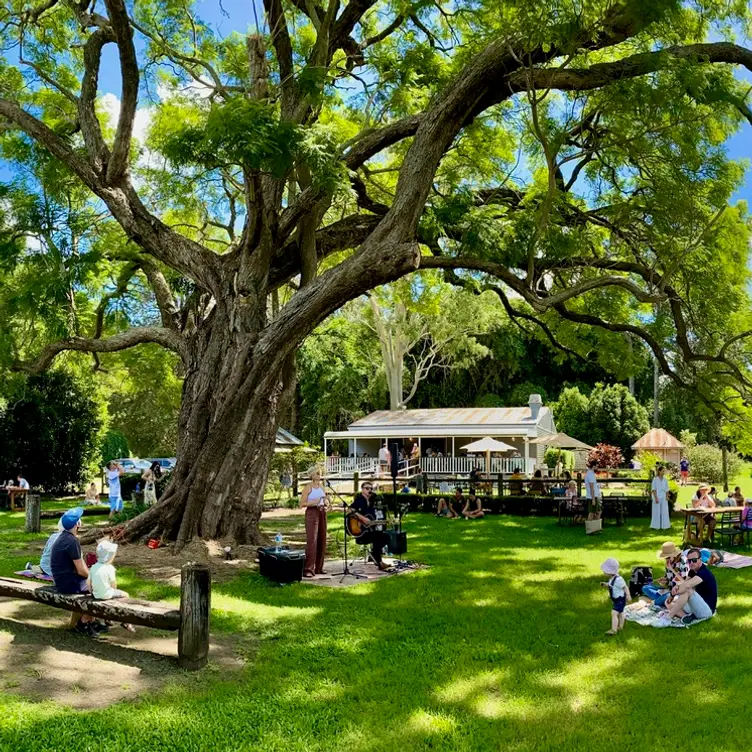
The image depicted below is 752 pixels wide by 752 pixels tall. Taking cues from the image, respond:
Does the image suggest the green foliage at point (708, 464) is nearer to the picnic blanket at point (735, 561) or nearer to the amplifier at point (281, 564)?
the picnic blanket at point (735, 561)

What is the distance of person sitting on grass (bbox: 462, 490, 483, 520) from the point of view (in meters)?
20.5

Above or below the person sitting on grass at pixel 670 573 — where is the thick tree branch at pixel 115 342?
above

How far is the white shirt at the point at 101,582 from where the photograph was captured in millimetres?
7062

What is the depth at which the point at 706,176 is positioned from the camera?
12.7 m

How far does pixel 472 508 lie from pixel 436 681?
15063mm

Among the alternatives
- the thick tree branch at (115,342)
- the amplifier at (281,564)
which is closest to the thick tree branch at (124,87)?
the thick tree branch at (115,342)

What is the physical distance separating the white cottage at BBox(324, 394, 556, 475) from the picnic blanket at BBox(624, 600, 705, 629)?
22505 mm

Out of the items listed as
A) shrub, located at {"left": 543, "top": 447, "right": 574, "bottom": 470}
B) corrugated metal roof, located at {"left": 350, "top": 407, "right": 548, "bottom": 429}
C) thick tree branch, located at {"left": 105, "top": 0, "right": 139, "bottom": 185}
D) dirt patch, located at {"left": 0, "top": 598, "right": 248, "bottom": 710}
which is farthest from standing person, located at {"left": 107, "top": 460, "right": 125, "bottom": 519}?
shrub, located at {"left": 543, "top": 447, "right": 574, "bottom": 470}

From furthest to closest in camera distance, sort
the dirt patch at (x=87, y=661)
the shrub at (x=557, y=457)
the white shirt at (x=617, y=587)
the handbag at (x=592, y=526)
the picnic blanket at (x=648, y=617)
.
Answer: the shrub at (x=557, y=457), the handbag at (x=592, y=526), the picnic blanket at (x=648, y=617), the white shirt at (x=617, y=587), the dirt patch at (x=87, y=661)

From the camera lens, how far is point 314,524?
35.6ft

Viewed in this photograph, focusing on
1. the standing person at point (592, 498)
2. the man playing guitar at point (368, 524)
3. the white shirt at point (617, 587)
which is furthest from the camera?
the standing person at point (592, 498)

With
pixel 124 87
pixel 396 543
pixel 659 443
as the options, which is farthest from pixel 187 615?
pixel 659 443

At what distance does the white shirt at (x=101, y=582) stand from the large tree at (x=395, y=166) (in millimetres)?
5107

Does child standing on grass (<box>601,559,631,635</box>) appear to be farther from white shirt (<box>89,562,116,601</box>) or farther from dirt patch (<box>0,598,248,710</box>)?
white shirt (<box>89,562,116,601</box>)
